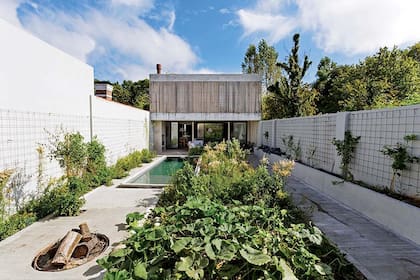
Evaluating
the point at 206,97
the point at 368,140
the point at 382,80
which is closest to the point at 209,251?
the point at 368,140

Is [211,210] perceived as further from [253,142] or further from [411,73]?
[411,73]

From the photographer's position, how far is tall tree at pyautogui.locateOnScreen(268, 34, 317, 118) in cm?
1383

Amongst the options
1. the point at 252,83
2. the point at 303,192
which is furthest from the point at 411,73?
the point at 303,192

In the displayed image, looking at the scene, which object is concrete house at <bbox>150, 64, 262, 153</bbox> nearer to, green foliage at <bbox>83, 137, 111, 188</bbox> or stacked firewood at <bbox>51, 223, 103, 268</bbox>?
green foliage at <bbox>83, 137, 111, 188</bbox>

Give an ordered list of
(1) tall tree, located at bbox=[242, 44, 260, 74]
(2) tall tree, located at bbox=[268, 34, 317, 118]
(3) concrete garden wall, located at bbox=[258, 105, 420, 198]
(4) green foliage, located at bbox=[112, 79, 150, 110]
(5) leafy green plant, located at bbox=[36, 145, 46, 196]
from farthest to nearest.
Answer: (4) green foliage, located at bbox=[112, 79, 150, 110], (1) tall tree, located at bbox=[242, 44, 260, 74], (2) tall tree, located at bbox=[268, 34, 317, 118], (5) leafy green plant, located at bbox=[36, 145, 46, 196], (3) concrete garden wall, located at bbox=[258, 105, 420, 198]

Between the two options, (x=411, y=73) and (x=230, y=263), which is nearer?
(x=230, y=263)

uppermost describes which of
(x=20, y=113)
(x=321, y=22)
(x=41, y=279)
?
(x=321, y=22)

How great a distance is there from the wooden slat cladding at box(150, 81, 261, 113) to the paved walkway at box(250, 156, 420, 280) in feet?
36.0

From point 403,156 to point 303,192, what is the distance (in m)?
2.77

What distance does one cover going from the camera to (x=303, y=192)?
6.46m

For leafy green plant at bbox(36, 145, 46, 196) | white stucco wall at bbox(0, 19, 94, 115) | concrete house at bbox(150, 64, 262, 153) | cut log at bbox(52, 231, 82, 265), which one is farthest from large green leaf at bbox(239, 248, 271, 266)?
concrete house at bbox(150, 64, 262, 153)

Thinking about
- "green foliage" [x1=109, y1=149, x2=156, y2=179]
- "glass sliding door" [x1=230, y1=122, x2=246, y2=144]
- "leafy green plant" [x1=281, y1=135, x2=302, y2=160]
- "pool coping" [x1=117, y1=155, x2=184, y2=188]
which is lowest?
"pool coping" [x1=117, y1=155, x2=184, y2=188]

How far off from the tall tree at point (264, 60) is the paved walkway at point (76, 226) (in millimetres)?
19641

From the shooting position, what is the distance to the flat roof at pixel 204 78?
1562cm
